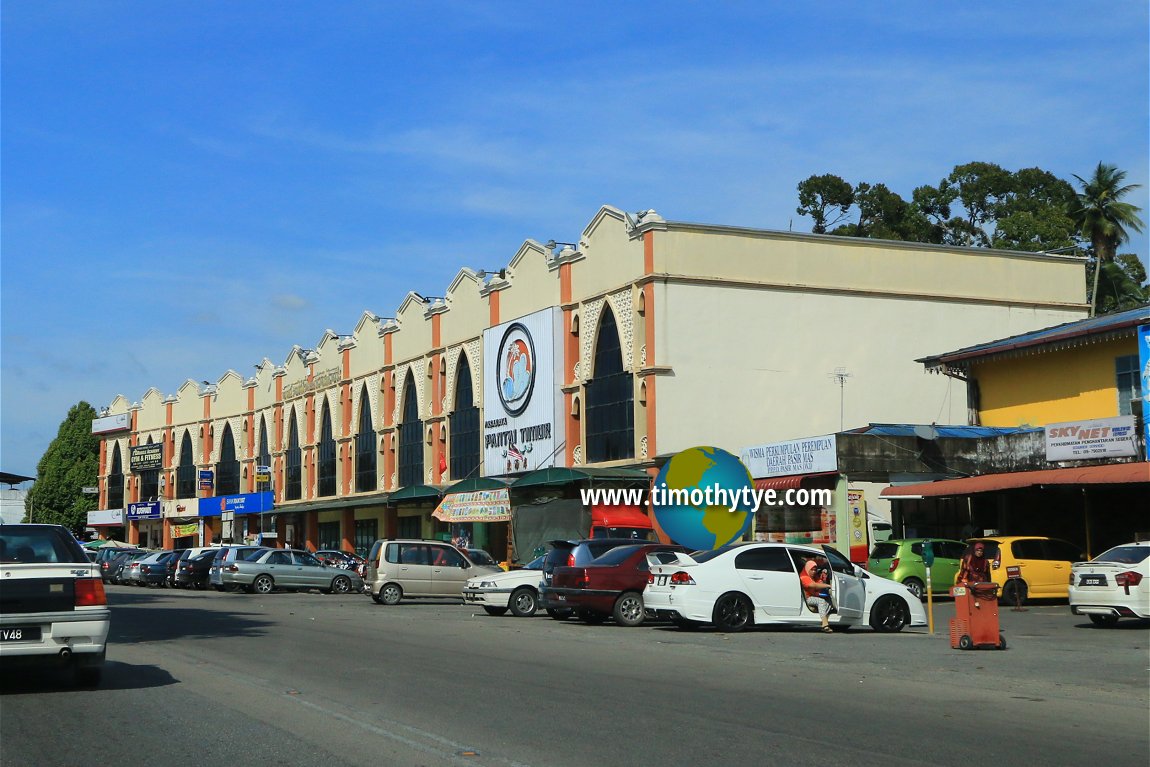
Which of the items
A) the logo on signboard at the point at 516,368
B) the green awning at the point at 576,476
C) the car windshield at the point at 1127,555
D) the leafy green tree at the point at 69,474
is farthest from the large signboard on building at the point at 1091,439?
the leafy green tree at the point at 69,474

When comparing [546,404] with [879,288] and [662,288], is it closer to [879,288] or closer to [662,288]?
[662,288]

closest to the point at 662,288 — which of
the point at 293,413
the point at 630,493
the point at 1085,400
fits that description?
the point at 630,493

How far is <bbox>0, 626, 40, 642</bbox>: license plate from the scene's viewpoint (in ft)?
38.5

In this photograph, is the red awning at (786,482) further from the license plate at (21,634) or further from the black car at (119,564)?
the black car at (119,564)

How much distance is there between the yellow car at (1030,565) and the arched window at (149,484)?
78494 millimetres

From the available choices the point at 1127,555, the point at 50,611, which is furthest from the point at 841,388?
the point at 50,611

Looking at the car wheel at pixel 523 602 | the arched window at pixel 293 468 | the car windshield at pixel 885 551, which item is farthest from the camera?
the arched window at pixel 293 468

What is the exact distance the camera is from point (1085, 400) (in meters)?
35.4

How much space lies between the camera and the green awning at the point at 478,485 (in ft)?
154

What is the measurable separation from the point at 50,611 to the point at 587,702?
511cm

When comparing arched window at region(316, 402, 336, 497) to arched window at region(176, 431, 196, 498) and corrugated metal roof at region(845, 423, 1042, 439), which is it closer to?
arched window at region(176, 431, 196, 498)

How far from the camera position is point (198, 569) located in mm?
46000

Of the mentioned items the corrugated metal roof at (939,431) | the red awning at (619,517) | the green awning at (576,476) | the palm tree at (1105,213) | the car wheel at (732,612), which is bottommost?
the car wheel at (732,612)

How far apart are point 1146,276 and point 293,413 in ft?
164
